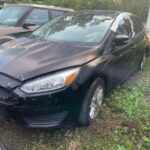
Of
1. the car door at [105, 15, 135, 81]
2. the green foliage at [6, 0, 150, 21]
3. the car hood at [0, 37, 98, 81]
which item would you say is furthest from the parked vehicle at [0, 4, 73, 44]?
the green foliage at [6, 0, 150, 21]

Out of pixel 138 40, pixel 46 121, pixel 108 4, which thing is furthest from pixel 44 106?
pixel 108 4

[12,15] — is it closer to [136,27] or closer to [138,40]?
[136,27]

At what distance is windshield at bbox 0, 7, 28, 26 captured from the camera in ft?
23.5

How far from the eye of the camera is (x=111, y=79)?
4.51 m

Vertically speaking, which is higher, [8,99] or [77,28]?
[77,28]

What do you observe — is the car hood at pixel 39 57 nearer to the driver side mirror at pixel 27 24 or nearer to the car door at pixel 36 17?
the driver side mirror at pixel 27 24

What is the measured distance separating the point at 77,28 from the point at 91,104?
148 cm

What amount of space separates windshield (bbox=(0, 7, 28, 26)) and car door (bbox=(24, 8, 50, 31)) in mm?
191

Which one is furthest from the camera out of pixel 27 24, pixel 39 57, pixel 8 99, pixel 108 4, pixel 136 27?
pixel 108 4

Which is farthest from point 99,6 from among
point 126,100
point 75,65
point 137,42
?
point 75,65

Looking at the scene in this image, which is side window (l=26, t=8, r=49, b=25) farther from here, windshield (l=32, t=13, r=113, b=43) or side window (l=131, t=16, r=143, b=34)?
side window (l=131, t=16, r=143, b=34)

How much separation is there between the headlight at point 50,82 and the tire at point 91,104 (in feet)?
1.23

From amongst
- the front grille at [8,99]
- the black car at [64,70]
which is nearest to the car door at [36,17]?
the black car at [64,70]

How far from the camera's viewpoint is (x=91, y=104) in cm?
387
